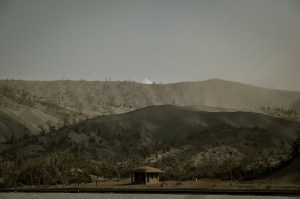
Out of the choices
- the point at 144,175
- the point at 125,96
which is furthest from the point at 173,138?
the point at 125,96

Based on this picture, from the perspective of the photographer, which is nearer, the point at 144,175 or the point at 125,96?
the point at 144,175

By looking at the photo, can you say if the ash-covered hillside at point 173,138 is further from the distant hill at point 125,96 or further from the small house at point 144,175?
the distant hill at point 125,96

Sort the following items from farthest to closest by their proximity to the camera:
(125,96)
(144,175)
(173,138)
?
(125,96), (173,138), (144,175)

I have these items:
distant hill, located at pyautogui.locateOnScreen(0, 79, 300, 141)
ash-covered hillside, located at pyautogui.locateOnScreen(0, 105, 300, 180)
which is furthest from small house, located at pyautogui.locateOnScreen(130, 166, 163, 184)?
distant hill, located at pyautogui.locateOnScreen(0, 79, 300, 141)

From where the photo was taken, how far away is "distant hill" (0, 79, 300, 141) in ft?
473

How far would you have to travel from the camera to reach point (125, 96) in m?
174

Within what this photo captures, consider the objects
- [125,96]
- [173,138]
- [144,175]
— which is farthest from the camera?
[125,96]

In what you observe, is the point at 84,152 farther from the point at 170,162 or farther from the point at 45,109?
the point at 45,109

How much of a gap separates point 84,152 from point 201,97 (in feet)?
331

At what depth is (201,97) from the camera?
612ft

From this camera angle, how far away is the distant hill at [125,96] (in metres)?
144

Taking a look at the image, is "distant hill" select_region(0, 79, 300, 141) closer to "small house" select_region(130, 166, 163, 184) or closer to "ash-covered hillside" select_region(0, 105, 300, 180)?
"ash-covered hillside" select_region(0, 105, 300, 180)

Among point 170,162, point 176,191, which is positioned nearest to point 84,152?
point 170,162

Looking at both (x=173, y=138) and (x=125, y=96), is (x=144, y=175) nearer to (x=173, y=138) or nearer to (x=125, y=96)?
(x=173, y=138)
